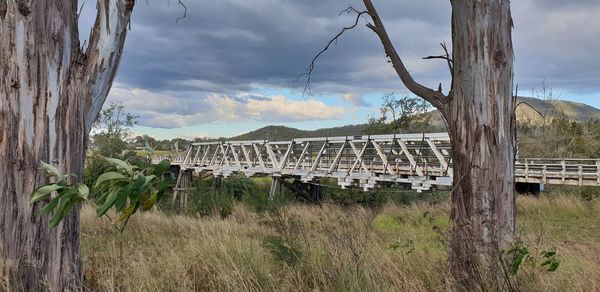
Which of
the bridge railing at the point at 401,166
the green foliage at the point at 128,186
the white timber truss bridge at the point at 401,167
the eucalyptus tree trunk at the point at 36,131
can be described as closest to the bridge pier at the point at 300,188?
the white timber truss bridge at the point at 401,167

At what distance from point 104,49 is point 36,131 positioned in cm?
85

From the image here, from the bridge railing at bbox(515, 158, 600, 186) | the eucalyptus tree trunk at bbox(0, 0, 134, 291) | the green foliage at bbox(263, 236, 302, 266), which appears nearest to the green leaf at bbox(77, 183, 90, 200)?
the eucalyptus tree trunk at bbox(0, 0, 134, 291)

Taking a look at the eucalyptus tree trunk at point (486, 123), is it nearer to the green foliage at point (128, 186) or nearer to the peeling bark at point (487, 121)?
the peeling bark at point (487, 121)

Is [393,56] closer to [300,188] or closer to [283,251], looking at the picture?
[283,251]

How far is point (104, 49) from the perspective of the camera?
12.0ft

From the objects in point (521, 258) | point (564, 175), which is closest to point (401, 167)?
point (564, 175)

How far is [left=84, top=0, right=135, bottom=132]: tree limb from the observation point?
142 inches

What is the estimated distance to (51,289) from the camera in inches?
122

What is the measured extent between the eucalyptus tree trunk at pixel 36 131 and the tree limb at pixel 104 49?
156 millimetres

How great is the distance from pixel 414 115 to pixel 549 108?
12.1 meters

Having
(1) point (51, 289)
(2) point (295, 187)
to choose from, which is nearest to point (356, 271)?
(1) point (51, 289)

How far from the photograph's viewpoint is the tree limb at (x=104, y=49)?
3.60 m

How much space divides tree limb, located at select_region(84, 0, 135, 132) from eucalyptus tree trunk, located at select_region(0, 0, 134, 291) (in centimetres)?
→ 16

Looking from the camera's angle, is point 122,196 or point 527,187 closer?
point 122,196
